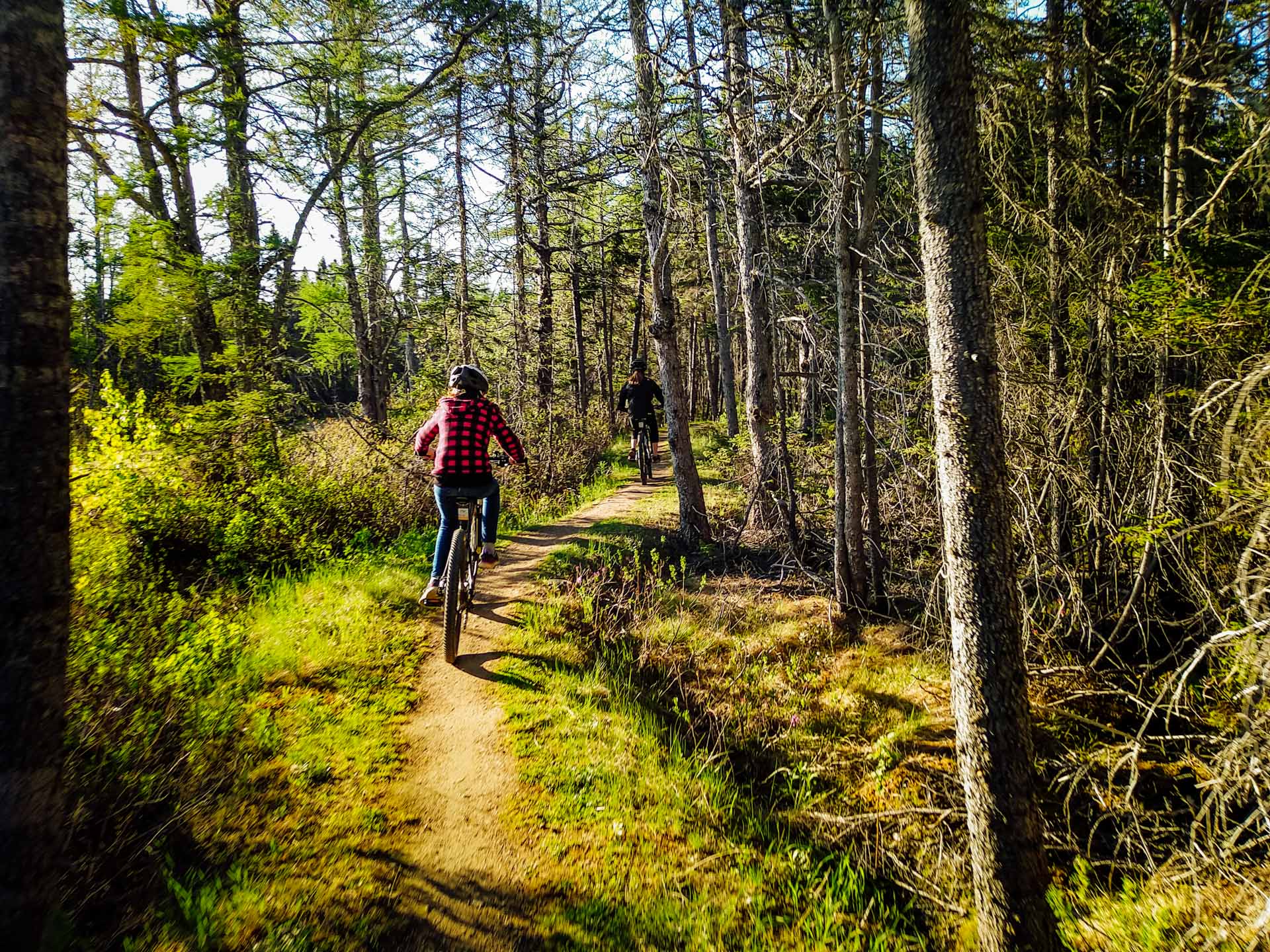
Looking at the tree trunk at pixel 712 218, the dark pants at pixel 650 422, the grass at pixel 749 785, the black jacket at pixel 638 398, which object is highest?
the tree trunk at pixel 712 218

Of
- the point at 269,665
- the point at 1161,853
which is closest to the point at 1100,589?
the point at 1161,853

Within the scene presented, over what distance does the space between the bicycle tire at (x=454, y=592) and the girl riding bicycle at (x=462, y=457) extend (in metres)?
0.23

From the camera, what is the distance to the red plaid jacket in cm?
581

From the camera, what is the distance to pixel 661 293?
8.70 metres

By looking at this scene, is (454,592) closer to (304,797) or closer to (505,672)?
(505,672)

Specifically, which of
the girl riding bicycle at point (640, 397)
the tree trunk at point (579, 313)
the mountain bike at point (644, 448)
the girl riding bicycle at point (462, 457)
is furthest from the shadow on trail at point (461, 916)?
the tree trunk at point (579, 313)

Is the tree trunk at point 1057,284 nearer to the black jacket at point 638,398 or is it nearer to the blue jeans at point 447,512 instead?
the blue jeans at point 447,512

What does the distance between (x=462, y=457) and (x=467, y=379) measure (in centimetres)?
86

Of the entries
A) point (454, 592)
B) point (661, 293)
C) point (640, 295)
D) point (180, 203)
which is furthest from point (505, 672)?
point (640, 295)

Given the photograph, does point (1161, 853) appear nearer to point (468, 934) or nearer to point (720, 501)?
point (468, 934)

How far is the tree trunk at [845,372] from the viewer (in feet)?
18.5

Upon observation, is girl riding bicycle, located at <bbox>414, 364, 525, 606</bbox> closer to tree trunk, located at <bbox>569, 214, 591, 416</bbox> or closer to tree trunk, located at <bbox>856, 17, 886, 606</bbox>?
tree trunk, located at <bbox>856, 17, 886, 606</bbox>

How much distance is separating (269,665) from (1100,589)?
26.6ft

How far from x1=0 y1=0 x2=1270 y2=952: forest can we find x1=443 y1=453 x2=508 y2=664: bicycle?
1.03 ft
